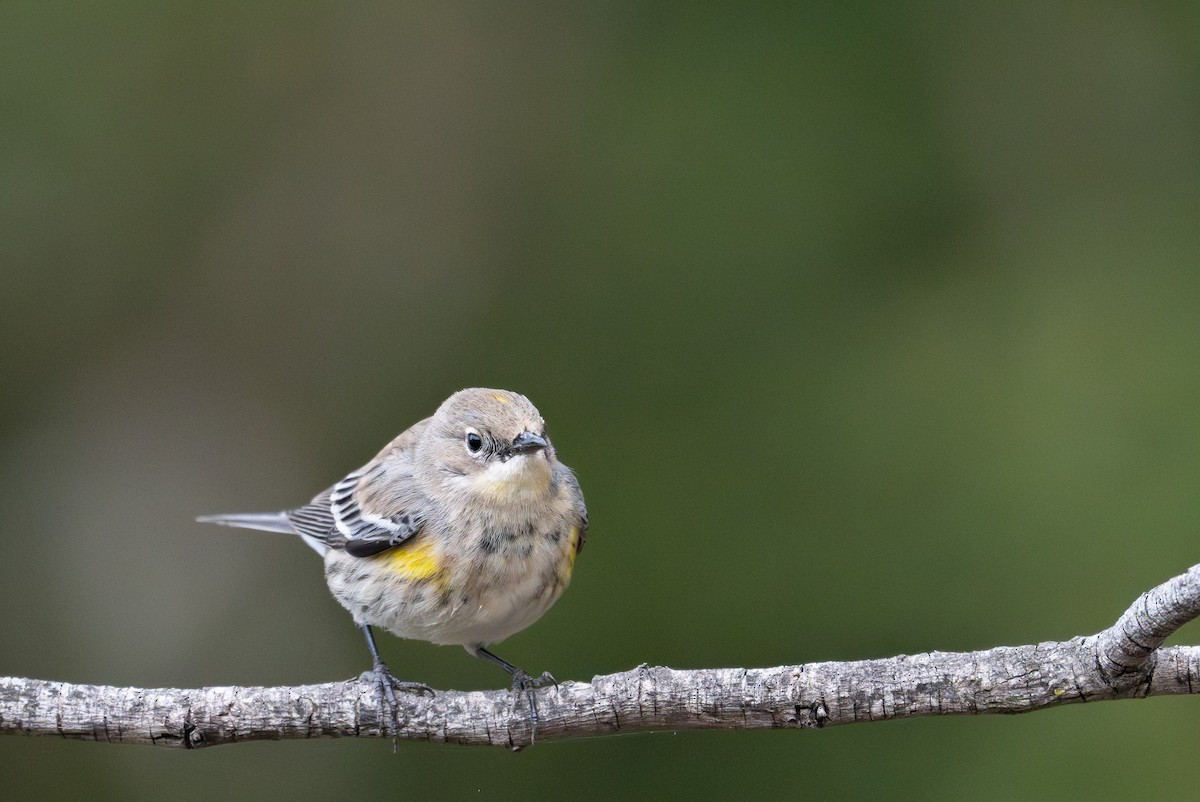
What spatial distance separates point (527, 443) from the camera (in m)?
3.15

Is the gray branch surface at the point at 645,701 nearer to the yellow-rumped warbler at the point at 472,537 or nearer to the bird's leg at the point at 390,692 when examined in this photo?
the bird's leg at the point at 390,692

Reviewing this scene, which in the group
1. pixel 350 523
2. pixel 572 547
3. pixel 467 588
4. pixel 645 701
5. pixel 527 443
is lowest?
pixel 645 701

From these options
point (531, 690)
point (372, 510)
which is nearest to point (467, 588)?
point (531, 690)

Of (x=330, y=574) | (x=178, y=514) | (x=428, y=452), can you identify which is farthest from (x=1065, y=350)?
(x=178, y=514)

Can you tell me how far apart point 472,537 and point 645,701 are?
78 cm

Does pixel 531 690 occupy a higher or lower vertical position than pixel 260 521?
lower

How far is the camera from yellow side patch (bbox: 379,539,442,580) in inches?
124

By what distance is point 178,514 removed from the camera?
5238mm

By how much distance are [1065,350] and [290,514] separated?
9.30 feet

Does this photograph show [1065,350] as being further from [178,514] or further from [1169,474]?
[178,514]

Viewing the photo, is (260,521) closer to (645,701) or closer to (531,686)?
(531,686)

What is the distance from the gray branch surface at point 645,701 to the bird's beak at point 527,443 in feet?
2.20

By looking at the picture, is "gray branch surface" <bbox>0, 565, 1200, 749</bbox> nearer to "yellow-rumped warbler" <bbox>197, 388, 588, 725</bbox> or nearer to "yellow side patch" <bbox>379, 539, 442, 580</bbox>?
"yellow-rumped warbler" <bbox>197, 388, 588, 725</bbox>

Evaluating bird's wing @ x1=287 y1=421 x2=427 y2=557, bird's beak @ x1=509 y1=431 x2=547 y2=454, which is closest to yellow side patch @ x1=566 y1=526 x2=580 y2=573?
bird's beak @ x1=509 y1=431 x2=547 y2=454
